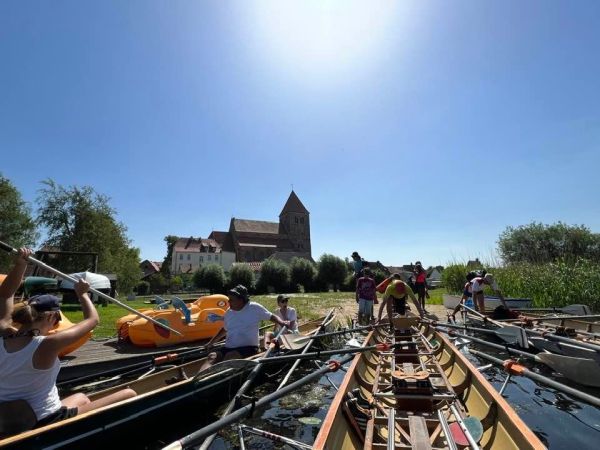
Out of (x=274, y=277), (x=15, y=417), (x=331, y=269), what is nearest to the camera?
(x=15, y=417)

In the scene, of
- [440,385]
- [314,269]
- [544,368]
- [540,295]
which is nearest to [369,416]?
[440,385]

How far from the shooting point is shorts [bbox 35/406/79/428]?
3142 mm

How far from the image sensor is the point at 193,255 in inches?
2724

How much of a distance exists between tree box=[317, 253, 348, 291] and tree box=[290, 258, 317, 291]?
0.97 metres

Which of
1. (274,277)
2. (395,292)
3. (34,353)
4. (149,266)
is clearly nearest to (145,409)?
(34,353)

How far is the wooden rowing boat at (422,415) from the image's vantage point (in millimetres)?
3104

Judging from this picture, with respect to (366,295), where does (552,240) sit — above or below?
above

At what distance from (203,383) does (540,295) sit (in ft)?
50.6

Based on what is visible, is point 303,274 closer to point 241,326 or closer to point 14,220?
point 14,220

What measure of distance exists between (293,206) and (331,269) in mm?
36926

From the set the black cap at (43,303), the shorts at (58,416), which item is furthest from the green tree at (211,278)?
the black cap at (43,303)

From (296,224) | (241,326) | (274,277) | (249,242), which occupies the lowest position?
(241,326)

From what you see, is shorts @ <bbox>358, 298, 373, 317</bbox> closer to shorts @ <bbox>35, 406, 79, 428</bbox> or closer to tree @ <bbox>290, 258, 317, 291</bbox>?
shorts @ <bbox>35, 406, 79, 428</bbox>

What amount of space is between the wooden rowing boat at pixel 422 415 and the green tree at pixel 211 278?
3306 cm
